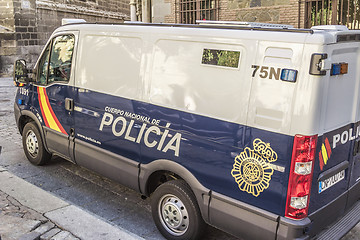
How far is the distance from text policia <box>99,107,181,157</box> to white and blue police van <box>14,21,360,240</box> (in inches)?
0.6

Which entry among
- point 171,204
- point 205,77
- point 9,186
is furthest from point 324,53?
point 9,186

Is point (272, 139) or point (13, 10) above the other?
point (13, 10)

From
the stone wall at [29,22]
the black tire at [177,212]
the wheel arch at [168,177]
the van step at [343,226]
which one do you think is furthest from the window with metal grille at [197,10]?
the van step at [343,226]

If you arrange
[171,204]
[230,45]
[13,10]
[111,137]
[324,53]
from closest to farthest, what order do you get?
[324,53] → [230,45] → [171,204] → [111,137] → [13,10]

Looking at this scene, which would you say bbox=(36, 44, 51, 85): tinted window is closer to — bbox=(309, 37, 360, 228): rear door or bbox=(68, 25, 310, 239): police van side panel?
bbox=(68, 25, 310, 239): police van side panel

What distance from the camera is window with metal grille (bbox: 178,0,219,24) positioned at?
44.8 ft

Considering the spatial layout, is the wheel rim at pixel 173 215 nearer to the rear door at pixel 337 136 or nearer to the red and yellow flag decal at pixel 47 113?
the rear door at pixel 337 136

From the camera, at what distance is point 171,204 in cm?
419

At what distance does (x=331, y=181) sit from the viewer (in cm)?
362

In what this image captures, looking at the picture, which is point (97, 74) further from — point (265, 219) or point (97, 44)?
point (265, 219)

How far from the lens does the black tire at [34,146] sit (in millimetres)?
6316

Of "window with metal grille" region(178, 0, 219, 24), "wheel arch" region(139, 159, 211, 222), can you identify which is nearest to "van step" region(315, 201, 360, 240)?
"wheel arch" region(139, 159, 211, 222)

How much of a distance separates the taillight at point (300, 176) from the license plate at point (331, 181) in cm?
25

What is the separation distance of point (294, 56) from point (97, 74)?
2.72m
